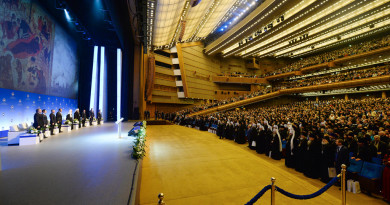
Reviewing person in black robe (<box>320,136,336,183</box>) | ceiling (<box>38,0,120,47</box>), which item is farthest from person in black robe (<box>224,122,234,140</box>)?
ceiling (<box>38,0,120,47</box>)

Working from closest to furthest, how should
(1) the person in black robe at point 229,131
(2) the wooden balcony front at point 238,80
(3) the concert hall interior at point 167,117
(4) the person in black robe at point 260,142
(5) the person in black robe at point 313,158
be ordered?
(3) the concert hall interior at point 167,117 < (5) the person in black robe at point 313,158 < (4) the person in black robe at point 260,142 < (1) the person in black robe at point 229,131 < (2) the wooden balcony front at point 238,80

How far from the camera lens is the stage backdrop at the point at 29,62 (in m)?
7.88

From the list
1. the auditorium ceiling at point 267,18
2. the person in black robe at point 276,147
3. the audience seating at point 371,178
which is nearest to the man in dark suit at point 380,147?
the audience seating at point 371,178

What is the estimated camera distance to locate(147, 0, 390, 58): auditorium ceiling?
615 inches

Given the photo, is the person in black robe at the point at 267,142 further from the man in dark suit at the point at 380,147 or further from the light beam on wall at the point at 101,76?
the light beam on wall at the point at 101,76

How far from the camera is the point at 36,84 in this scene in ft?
32.9

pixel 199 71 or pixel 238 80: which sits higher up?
pixel 199 71

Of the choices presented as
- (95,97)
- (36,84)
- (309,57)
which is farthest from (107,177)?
(309,57)

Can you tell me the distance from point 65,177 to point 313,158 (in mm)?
5868

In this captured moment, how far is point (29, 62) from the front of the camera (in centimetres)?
931

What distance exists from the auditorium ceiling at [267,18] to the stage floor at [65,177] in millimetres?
9344

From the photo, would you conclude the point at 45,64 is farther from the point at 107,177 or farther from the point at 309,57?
the point at 309,57

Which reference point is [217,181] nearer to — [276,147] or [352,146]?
[276,147]

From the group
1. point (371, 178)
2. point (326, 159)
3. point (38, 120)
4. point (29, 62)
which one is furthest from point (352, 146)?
point (29, 62)
